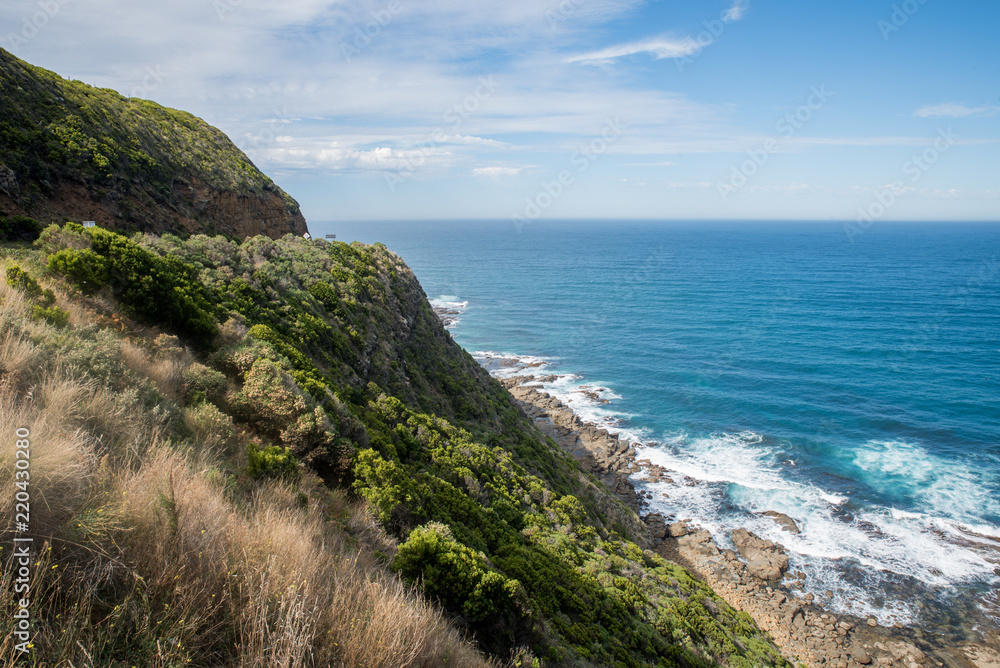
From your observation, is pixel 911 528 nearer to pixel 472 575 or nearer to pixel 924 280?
pixel 472 575

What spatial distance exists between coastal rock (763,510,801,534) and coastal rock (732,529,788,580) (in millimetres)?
2238

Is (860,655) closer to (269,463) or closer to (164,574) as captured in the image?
(269,463)

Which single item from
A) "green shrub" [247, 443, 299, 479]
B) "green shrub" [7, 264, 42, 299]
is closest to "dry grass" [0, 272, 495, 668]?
"green shrub" [247, 443, 299, 479]

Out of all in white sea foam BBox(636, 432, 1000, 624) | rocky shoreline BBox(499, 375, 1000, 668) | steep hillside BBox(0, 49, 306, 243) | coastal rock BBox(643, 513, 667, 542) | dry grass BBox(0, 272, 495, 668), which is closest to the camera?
dry grass BBox(0, 272, 495, 668)

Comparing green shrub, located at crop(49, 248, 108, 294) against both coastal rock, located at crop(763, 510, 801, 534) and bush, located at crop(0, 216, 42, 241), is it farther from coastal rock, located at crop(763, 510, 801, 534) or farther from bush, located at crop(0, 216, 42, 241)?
coastal rock, located at crop(763, 510, 801, 534)

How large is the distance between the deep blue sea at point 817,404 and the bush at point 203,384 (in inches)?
1193

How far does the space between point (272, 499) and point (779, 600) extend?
27954mm

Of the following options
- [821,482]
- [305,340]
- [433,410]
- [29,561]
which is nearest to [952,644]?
[821,482]

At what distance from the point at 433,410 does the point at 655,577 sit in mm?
11731

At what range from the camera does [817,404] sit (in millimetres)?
47594

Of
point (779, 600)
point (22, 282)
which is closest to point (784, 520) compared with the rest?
point (779, 600)

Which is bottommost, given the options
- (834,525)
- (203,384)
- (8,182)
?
(834,525)

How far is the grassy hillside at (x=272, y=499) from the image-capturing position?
16.4 feet

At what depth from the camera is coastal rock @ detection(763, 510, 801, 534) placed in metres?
31.4
